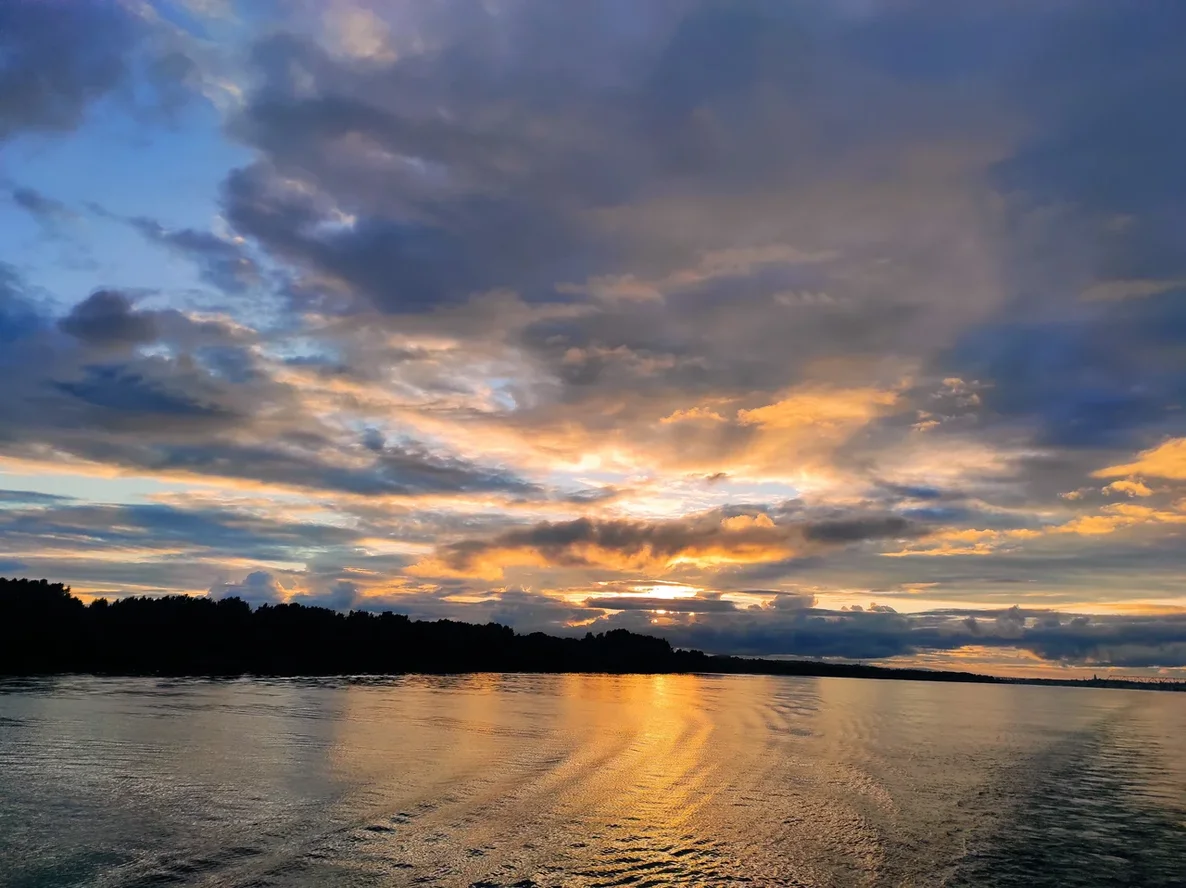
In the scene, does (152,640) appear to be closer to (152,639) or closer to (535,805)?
(152,639)

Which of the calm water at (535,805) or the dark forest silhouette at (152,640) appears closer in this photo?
the calm water at (535,805)

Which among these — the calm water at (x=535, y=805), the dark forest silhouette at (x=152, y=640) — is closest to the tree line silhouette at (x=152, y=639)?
the dark forest silhouette at (x=152, y=640)

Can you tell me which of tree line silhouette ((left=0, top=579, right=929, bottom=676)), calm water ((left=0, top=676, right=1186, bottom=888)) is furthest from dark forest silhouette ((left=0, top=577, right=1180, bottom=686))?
calm water ((left=0, top=676, right=1186, bottom=888))

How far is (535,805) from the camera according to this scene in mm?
33219

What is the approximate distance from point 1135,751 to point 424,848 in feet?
241

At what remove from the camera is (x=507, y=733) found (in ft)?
192

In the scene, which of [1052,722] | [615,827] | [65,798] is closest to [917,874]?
[615,827]

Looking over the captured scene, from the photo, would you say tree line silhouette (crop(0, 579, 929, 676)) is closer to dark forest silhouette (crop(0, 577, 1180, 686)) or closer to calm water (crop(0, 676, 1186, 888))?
dark forest silhouette (crop(0, 577, 1180, 686))

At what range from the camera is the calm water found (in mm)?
24172

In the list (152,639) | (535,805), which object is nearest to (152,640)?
(152,639)

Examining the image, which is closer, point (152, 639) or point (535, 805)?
point (535, 805)

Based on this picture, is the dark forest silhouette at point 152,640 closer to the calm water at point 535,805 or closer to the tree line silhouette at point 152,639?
the tree line silhouette at point 152,639

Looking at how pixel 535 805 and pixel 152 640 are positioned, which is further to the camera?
pixel 152 640

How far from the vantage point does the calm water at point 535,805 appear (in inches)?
952
